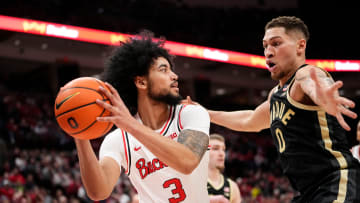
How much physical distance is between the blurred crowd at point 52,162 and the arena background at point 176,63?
0.04 m

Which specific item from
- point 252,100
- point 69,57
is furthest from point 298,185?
point 252,100

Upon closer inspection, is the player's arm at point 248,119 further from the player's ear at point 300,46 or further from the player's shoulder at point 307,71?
the player's shoulder at point 307,71

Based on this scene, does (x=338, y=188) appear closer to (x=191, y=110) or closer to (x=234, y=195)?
(x=191, y=110)

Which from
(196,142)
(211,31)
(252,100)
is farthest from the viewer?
(252,100)

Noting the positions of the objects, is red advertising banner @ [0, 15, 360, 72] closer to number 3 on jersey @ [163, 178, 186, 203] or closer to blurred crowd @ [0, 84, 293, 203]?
blurred crowd @ [0, 84, 293, 203]

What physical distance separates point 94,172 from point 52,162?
1029cm

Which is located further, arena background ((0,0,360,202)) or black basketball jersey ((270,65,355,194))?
arena background ((0,0,360,202))

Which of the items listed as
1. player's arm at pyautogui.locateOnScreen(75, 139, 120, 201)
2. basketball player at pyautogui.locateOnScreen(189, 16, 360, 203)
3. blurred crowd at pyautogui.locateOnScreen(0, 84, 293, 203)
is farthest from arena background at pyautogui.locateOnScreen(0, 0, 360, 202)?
basketball player at pyautogui.locateOnScreen(189, 16, 360, 203)

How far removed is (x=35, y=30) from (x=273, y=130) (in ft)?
40.8

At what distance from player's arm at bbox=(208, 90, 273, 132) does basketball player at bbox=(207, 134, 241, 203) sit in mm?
1863

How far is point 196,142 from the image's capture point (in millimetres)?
2539

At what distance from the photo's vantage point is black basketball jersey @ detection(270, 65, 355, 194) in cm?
268

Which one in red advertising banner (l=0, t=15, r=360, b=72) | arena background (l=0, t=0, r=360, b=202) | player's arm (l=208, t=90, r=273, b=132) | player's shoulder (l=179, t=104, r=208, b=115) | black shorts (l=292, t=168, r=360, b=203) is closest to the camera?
black shorts (l=292, t=168, r=360, b=203)

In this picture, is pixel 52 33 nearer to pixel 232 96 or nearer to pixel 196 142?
pixel 196 142
